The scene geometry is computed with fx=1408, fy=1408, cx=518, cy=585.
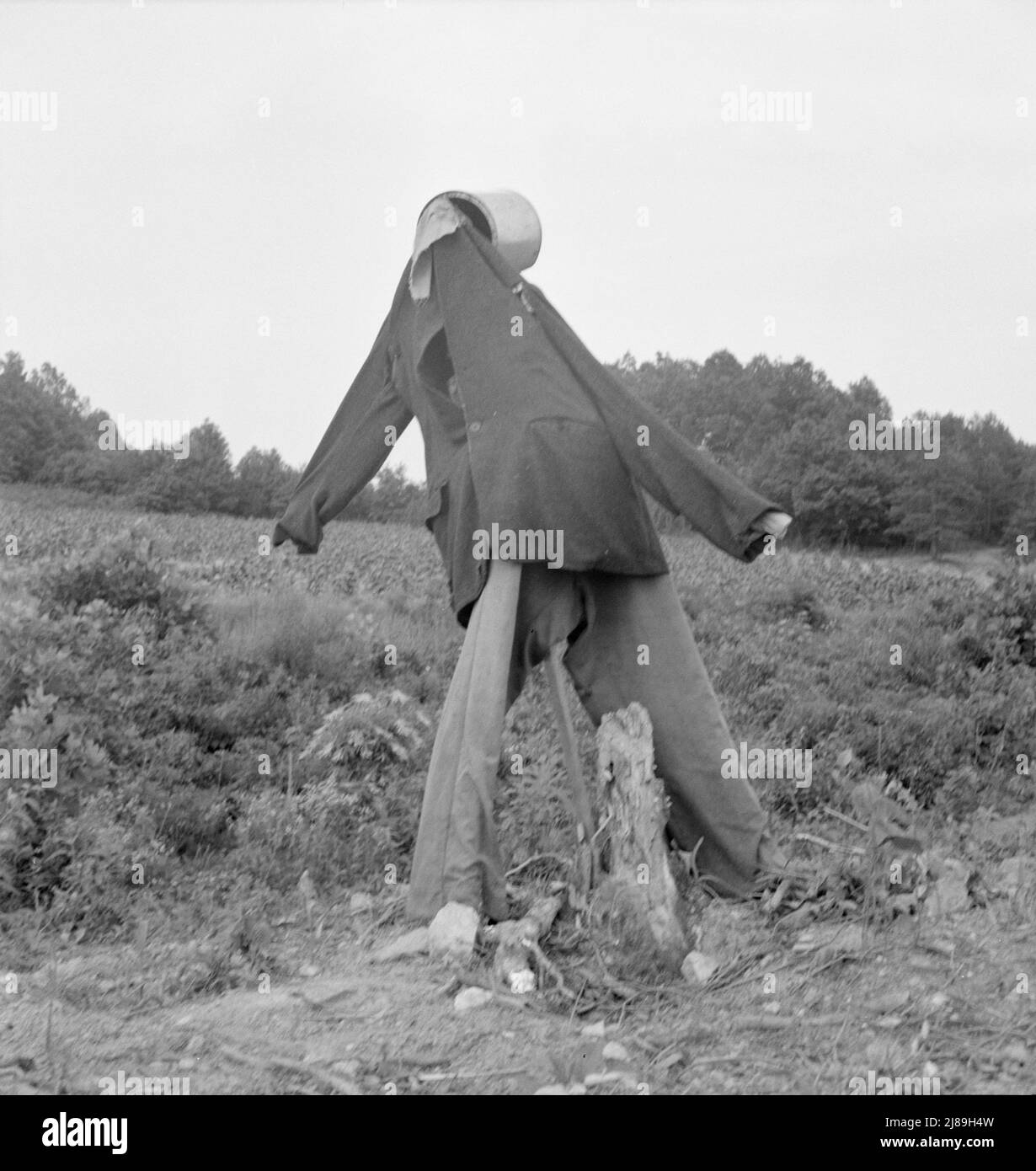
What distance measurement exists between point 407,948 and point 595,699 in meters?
1.14

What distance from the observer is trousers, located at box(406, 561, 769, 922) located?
4816 millimetres

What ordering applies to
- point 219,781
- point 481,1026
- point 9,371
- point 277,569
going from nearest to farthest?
1. point 481,1026
2. point 219,781
3. point 9,371
4. point 277,569

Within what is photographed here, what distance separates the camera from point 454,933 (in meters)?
4.59

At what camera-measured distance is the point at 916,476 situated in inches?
407

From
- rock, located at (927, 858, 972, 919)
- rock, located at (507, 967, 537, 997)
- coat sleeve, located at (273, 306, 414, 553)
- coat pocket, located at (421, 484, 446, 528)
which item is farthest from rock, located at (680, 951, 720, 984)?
coat sleeve, located at (273, 306, 414, 553)

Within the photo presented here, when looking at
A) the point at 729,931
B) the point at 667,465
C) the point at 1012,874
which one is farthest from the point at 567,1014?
the point at 1012,874

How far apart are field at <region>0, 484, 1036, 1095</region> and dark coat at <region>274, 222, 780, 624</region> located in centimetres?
136

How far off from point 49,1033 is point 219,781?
3.22 m

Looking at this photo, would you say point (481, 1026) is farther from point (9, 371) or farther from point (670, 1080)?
point (9, 371)

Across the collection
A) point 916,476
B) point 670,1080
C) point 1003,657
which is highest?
point 916,476

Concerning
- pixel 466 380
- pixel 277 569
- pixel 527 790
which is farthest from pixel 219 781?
pixel 466 380

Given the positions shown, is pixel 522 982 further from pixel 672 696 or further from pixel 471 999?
pixel 672 696

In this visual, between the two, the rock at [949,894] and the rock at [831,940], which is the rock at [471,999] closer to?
the rock at [831,940]

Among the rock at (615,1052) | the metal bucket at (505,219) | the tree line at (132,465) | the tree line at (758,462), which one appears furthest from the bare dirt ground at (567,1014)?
the tree line at (132,465)
